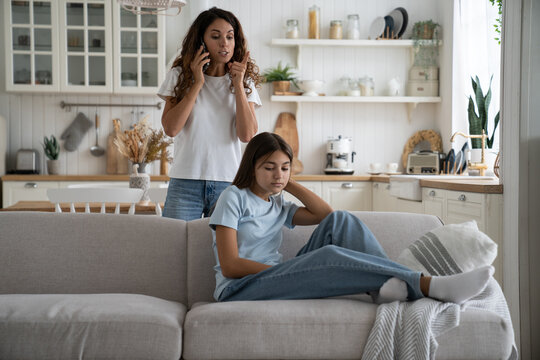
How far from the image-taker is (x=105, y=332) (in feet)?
5.19

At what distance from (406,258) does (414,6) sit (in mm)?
3729

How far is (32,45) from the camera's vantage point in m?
4.73

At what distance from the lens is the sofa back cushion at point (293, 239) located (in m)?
2.01

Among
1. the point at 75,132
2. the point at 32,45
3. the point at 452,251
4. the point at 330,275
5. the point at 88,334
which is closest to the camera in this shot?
the point at 88,334

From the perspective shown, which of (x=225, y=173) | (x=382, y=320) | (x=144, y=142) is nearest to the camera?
(x=382, y=320)

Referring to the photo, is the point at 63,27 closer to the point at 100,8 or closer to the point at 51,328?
the point at 100,8

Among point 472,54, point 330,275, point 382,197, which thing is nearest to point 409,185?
point 382,197

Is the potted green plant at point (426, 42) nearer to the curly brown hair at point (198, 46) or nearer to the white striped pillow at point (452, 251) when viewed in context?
the curly brown hair at point (198, 46)

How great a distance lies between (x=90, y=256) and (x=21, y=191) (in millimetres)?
2931

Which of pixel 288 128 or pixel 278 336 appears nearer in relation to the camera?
pixel 278 336

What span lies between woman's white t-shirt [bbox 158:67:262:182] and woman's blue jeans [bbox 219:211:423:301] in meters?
0.48

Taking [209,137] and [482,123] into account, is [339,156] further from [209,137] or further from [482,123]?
[209,137]

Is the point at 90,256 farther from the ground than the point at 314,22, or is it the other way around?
the point at 314,22

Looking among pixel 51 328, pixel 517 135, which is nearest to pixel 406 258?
pixel 517 135
